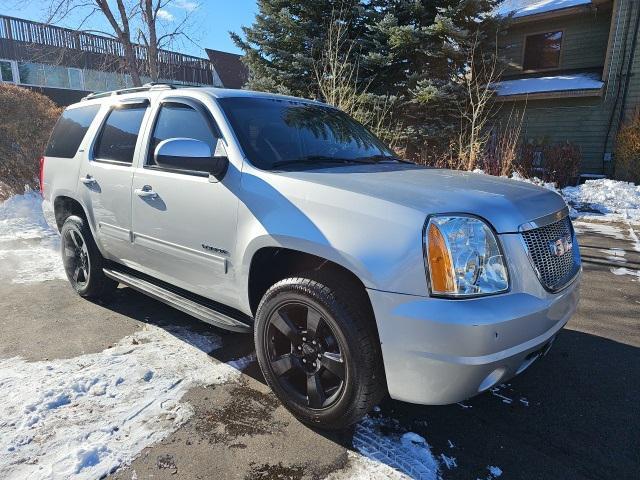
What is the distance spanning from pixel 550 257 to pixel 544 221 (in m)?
0.19

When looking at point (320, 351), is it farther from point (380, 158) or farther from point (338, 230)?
point (380, 158)

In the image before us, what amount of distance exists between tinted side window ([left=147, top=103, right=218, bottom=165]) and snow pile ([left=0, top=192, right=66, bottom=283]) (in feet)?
9.08

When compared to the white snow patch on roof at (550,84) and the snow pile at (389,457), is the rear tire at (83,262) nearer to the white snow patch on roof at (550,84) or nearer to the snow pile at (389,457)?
the snow pile at (389,457)

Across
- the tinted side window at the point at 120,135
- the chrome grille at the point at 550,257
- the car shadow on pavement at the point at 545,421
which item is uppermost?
the tinted side window at the point at 120,135

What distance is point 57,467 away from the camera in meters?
2.13

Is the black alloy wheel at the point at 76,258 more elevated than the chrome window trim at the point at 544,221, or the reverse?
the chrome window trim at the point at 544,221

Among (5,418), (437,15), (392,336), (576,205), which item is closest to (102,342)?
(5,418)

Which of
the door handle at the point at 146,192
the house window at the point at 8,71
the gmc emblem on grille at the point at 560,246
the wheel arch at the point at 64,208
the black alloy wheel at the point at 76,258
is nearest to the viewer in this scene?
the gmc emblem on grille at the point at 560,246

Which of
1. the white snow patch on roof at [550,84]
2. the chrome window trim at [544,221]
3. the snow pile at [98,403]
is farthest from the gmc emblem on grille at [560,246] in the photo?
the white snow patch on roof at [550,84]

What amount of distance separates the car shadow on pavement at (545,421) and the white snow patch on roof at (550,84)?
39.5 ft

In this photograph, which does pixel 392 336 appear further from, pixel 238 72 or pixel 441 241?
pixel 238 72

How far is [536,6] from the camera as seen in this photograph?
15.3 metres

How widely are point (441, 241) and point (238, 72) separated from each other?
32.3 meters

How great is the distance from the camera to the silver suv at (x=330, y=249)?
2.02 m
